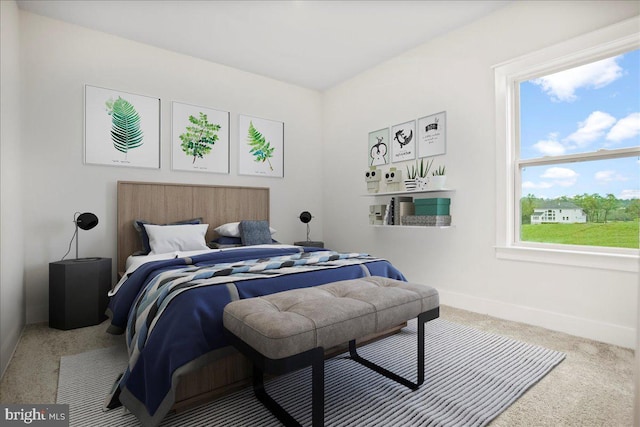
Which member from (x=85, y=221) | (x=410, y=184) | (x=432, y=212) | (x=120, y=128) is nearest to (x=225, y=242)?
(x=85, y=221)

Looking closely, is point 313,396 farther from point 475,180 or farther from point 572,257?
point 475,180

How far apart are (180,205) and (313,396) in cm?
289

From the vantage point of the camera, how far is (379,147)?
13.0ft

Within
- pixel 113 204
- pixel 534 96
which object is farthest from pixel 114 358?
pixel 534 96

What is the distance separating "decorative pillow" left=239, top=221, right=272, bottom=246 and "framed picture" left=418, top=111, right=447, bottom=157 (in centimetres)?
188

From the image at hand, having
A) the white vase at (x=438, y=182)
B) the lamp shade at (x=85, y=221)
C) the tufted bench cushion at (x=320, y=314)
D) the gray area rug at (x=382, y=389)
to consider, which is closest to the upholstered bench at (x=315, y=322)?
the tufted bench cushion at (x=320, y=314)

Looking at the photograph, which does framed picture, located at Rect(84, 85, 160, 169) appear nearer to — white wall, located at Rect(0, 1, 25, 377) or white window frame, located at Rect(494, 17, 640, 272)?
white wall, located at Rect(0, 1, 25, 377)

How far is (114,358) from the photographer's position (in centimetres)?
211

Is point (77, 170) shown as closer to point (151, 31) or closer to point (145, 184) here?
point (145, 184)

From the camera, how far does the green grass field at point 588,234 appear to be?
233cm

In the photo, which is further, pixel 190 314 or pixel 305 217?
pixel 305 217

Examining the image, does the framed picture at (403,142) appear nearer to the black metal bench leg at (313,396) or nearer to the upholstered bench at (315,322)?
the upholstered bench at (315,322)

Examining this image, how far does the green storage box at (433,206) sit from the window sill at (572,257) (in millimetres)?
569

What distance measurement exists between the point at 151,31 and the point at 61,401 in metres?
3.17
